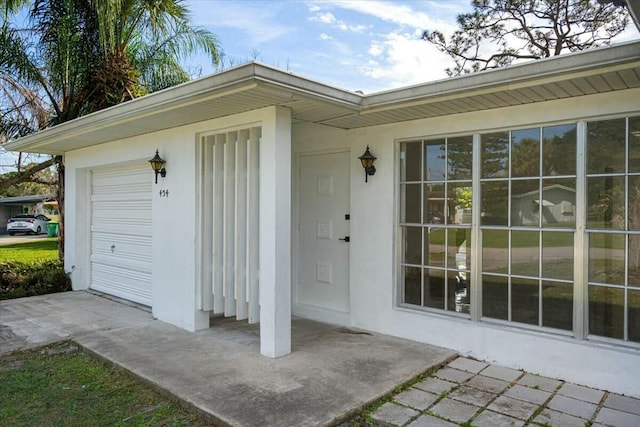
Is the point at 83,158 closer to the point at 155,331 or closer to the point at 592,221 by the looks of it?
the point at 155,331

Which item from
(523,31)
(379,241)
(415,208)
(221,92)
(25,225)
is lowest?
(25,225)

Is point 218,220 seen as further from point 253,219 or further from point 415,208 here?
point 415,208

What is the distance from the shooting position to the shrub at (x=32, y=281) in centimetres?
767

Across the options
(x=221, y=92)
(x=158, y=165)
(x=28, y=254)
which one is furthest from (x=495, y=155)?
(x=28, y=254)

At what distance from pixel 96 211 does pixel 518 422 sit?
7.23m

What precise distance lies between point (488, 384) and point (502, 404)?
381 mm

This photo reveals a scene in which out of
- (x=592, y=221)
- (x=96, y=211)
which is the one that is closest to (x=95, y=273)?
(x=96, y=211)

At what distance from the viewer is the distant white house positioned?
3.69 metres

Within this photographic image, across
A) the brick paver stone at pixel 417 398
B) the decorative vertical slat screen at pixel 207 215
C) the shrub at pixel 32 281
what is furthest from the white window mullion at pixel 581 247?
the shrub at pixel 32 281

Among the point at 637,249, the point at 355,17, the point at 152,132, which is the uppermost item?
the point at 355,17

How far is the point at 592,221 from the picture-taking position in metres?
3.81

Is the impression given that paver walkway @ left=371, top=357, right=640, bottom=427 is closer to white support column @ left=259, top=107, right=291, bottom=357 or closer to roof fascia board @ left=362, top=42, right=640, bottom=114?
white support column @ left=259, top=107, right=291, bottom=357

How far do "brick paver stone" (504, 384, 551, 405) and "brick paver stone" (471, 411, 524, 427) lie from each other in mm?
412

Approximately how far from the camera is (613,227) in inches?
146
